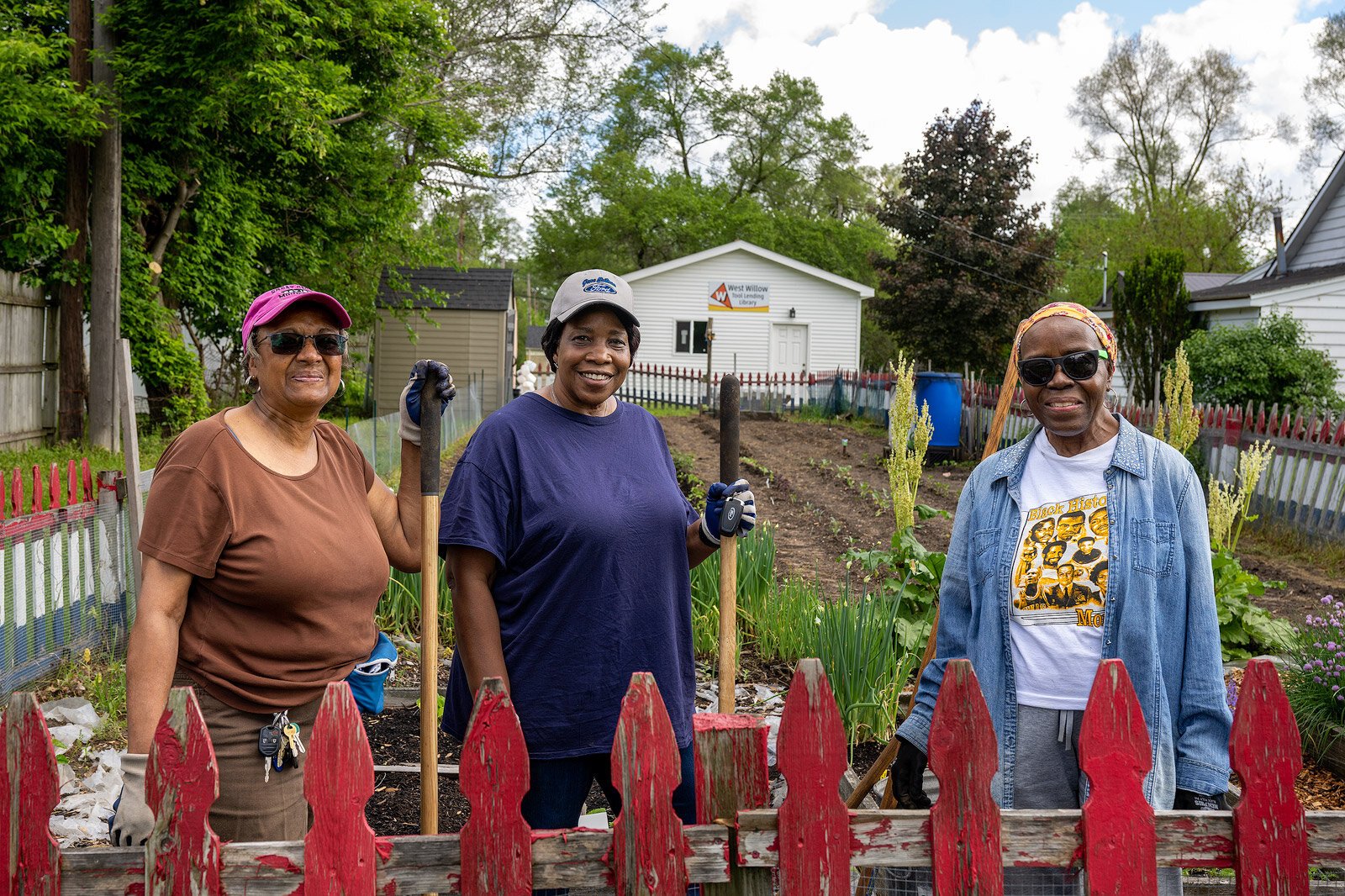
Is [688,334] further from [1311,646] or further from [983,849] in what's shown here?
[983,849]

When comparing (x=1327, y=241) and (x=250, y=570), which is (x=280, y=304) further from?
(x=1327, y=241)

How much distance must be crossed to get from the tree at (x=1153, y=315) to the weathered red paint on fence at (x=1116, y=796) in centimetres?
1846

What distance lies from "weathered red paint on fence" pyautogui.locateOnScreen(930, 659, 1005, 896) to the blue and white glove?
88cm

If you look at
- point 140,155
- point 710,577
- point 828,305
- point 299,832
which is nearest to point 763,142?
point 828,305

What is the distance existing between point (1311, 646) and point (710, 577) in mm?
2694

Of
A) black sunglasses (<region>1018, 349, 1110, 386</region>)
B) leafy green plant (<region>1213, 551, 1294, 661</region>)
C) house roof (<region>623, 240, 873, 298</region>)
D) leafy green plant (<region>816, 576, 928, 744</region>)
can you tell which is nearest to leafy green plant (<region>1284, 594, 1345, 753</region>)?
leafy green plant (<region>1213, 551, 1294, 661</region>)

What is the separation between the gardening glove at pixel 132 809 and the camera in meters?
1.94

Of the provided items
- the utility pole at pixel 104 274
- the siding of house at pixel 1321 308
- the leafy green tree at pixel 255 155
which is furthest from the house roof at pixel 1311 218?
the utility pole at pixel 104 274

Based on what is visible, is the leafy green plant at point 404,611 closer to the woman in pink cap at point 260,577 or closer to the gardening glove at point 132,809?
the woman in pink cap at point 260,577

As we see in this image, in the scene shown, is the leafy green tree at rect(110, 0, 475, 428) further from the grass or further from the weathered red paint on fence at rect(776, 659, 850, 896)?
the weathered red paint on fence at rect(776, 659, 850, 896)

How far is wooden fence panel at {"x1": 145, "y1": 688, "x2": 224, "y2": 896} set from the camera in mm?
1696

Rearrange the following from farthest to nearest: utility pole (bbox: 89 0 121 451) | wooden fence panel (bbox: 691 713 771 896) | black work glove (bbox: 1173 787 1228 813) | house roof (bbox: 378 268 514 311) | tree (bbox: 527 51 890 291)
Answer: tree (bbox: 527 51 890 291)
house roof (bbox: 378 268 514 311)
utility pole (bbox: 89 0 121 451)
black work glove (bbox: 1173 787 1228 813)
wooden fence panel (bbox: 691 713 771 896)

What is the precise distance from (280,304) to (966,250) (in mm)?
27419

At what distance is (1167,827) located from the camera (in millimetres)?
1824
